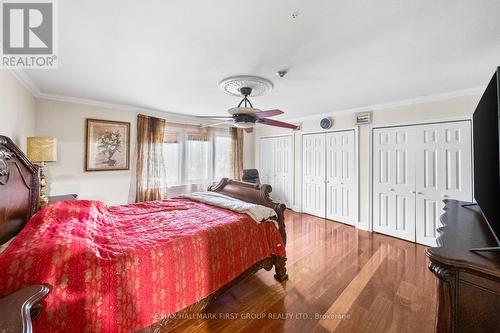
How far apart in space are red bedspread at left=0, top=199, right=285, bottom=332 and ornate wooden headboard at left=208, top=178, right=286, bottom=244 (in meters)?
0.28

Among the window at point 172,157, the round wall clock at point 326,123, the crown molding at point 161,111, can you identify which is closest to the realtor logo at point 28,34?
the crown molding at point 161,111

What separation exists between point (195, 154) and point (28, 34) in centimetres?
330

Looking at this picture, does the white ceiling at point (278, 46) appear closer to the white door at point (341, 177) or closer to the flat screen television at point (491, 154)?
the flat screen television at point (491, 154)

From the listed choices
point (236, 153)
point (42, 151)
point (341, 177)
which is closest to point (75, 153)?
point (42, 151)

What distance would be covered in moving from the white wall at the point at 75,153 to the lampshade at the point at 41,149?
0.82 meters

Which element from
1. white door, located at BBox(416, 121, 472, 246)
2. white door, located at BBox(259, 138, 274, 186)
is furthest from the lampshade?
white door, located at BBox(416, 121, 472, 246)

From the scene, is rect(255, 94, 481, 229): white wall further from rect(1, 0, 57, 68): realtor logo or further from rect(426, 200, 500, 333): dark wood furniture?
rect(1, 0, 57, 68): realtor logo

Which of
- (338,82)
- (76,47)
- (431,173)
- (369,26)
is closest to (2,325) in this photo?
(76,47)

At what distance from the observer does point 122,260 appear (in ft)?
4.25

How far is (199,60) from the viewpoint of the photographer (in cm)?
203

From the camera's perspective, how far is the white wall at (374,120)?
2.95 m

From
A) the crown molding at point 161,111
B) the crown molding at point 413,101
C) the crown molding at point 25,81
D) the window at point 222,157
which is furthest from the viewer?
the window at point 222,157

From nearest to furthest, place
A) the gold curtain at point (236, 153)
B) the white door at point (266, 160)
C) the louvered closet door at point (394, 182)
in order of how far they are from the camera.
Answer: the louvered closet door at point (394, 182) → the gold curtain at point (236, 153) → the white door at point (266, 160)

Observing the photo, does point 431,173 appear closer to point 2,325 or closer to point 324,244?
point 324,244
